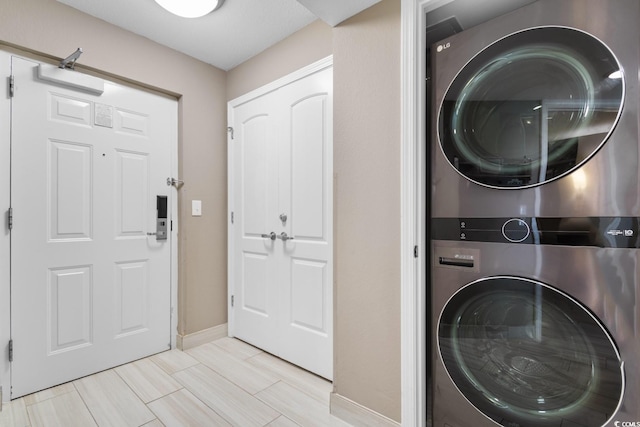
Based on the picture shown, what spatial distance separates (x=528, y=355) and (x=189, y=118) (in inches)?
103

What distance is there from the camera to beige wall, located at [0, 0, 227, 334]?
185 centimetres

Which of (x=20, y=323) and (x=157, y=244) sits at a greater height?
(x=157, y=244)

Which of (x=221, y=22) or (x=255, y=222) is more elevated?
(x=221, y=22)

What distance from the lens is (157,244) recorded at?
2.30 m

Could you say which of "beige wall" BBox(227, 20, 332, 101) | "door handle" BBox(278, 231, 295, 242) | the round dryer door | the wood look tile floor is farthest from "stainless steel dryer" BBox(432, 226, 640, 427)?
"beige wall" BBox(227, 20, 332, 101)

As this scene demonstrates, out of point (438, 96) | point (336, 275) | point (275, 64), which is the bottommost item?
point (336, 275)

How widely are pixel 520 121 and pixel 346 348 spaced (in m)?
1.30

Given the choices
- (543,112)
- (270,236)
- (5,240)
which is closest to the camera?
(543,112)

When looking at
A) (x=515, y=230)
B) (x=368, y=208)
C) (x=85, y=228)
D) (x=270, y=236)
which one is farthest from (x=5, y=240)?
(x=515, y=230)

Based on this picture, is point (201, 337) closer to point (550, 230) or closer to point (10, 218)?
point (10, 218)

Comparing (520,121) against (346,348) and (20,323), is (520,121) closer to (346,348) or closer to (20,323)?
(346,348)

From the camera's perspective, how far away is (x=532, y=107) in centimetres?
98

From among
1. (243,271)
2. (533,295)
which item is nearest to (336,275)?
(533,295)

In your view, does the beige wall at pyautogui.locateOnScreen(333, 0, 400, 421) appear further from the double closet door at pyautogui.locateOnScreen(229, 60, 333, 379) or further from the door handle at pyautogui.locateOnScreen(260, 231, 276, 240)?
the door handle at pyautogui.locateOnScreen(260, 231, 276, 240)
